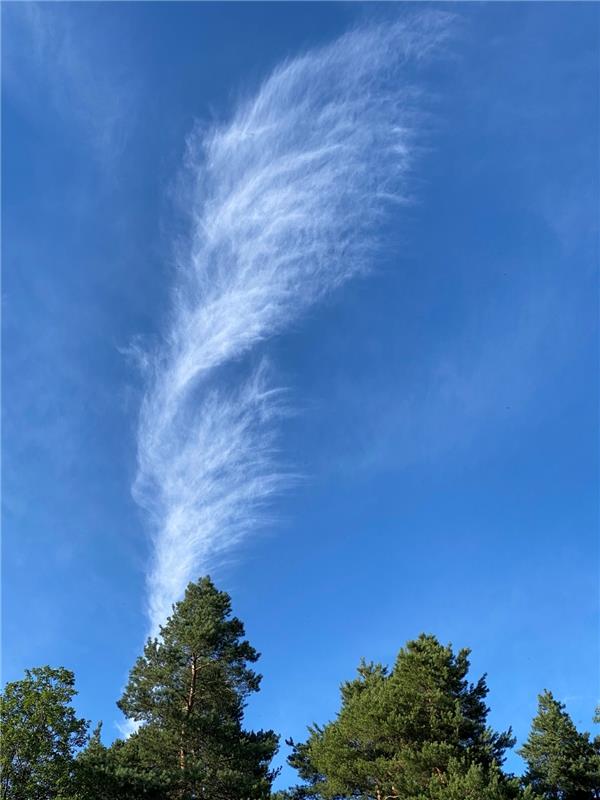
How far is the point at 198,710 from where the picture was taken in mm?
27391

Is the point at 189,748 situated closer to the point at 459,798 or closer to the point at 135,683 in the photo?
the point at 135,683

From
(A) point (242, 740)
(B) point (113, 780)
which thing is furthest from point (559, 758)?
(B) point (113, 780)

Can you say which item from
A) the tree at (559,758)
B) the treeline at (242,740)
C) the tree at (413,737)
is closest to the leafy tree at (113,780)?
the treeline at (242,740)

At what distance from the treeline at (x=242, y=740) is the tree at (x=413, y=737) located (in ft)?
0.19

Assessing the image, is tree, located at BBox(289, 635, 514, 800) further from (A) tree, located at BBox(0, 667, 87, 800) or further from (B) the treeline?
(A) tree, located at BBox(0, 667, 87, 800)

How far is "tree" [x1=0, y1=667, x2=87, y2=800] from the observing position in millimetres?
→ 18828

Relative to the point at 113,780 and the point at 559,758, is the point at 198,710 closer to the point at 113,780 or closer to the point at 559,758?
the point at 113,780

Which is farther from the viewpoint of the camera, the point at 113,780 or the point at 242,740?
the point at 242,740

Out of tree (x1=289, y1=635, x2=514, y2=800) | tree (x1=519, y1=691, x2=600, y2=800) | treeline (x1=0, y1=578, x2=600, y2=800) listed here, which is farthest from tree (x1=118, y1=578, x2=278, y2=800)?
tree (x1=519, y1=691, x2=600, y2=800)

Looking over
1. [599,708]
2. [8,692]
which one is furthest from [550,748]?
[8,692]

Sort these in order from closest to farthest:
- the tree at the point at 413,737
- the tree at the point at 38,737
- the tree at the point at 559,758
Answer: the tree at the point at 38,737
the tree at the point at 413,737
the tree at the point at 559,758

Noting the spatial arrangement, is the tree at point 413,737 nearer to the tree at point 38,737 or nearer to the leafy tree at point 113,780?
the leafy tree at point 113,780

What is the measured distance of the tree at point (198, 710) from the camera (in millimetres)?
23891

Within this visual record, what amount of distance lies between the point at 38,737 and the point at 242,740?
9773mm
